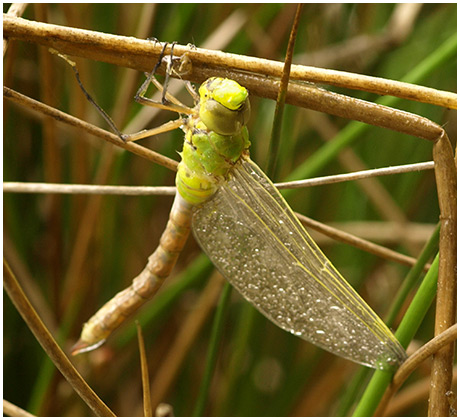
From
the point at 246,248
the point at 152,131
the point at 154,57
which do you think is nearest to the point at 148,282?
the point at 246,248

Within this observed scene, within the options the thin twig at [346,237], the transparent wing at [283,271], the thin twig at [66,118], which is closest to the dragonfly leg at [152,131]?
the thin twig at [66,118]

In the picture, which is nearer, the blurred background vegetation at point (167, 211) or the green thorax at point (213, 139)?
the green thorax at point (213, 139)

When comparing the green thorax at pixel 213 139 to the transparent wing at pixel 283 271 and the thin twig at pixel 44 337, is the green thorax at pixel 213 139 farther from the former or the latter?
the thin twig at pixel 44 337

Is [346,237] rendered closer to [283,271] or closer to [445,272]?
[283,271]

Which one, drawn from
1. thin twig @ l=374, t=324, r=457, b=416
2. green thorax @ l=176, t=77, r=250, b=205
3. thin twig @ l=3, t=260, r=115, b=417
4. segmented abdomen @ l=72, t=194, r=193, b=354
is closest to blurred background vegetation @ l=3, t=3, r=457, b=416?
segmented abdomen @ l=72, t=194, r=193, b=354

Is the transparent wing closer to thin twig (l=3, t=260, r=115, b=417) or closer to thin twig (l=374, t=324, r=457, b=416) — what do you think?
thin twig (l=374, t=324, r=457, b=416)

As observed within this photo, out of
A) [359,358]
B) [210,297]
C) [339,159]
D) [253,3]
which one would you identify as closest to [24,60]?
[253,3]

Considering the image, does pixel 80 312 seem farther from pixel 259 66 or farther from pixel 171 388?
pixel 259 66
